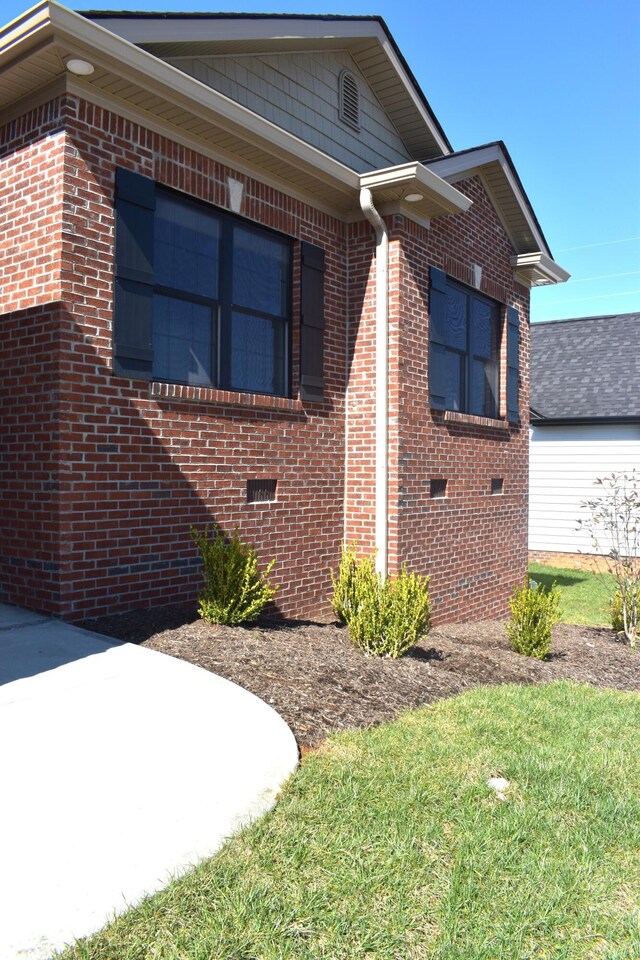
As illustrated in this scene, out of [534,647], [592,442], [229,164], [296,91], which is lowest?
[534,647]

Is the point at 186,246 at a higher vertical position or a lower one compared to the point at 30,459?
higher

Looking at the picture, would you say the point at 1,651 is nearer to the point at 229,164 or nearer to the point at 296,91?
the point at 229,164

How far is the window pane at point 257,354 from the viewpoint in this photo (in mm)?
7227

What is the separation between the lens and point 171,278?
6527mm

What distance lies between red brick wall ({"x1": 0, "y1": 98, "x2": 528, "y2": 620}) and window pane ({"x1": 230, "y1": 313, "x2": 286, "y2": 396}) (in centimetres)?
24

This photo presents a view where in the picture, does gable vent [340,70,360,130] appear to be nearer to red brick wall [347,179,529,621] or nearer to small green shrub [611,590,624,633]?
red brick wall [347,179,529,621]

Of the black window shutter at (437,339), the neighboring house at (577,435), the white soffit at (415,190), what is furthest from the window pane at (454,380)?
the neighboring house at (577,435)

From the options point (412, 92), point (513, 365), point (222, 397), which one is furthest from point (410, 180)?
point (513, 365)

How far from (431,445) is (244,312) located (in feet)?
9.62

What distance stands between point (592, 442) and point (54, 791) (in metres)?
16.7

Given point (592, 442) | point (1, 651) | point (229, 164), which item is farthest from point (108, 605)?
point (592, 442)

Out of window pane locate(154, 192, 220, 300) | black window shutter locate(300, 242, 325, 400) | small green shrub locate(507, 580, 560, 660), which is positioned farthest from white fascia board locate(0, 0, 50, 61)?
small green shrub locate(507, 580, 560, 660)

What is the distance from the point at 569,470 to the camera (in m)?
17.9

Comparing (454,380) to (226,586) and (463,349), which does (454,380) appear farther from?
(226,586)
